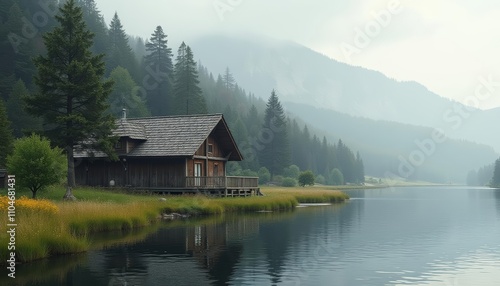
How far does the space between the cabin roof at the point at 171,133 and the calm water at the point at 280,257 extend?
17024 millimetres

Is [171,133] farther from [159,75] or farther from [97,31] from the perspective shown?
[97,31]

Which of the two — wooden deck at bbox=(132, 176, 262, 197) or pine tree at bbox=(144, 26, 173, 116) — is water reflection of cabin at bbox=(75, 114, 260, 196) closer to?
wooden deck at bbox=(132, 176, 262, 197)

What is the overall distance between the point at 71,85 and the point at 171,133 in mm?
15669

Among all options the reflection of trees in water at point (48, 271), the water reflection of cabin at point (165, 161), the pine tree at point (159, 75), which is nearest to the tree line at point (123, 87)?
the pine tree at point (159, 75)

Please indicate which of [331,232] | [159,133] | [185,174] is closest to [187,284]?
[331,232]

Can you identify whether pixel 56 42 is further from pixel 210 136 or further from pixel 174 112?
pixel 174 112

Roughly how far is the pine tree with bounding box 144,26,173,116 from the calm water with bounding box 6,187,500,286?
88.6 m

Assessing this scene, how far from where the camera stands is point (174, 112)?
356ft

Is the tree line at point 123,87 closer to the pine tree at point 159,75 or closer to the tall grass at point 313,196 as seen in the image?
the pine tree at point 159,75

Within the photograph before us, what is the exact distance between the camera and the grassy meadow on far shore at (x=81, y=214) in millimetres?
21094

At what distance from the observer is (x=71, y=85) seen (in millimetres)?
42281

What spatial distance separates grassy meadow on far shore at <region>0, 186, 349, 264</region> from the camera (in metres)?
21.1

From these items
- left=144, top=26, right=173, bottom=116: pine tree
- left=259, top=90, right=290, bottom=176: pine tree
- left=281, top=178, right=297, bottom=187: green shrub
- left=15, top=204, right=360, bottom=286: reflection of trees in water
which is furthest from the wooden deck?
left=144, top=26, right=173, bottom=116: pine tree

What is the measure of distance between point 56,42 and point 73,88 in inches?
159
